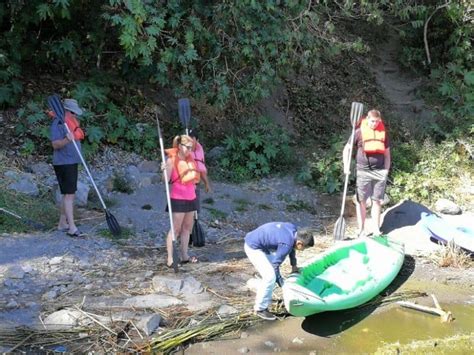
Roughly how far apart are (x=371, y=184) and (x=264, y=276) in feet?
→ 8.75

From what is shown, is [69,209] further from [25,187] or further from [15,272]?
[25,187]

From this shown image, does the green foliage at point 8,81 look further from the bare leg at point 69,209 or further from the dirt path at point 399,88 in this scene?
the dirt path at point 399,88

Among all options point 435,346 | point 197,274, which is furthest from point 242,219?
point 435,346

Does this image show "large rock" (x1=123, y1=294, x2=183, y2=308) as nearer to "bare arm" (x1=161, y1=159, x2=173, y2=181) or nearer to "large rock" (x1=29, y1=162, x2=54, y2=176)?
"bare arm" (x1=161, y1=159, x2=173, y2=181)

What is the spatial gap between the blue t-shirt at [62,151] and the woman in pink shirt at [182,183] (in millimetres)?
1296

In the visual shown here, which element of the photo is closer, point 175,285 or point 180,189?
point 175,285

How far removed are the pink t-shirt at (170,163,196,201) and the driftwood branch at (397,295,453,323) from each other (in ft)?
8.09

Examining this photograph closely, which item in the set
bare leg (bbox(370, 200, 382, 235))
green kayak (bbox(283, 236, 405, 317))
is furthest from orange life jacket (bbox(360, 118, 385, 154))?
green kayak (bbox(283, 236, 405, 317))

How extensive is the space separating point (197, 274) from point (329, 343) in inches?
67.0

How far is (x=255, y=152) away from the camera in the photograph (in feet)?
34.0

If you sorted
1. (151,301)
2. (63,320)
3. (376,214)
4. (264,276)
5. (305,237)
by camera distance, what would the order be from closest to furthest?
(63,320)
(264,276)
(151,301)
(305,237)
(376,214)

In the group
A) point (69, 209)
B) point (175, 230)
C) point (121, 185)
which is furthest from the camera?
point (121, 185)

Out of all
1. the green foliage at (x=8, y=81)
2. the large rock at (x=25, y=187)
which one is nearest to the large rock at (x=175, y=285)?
the large rock at (x=25, y=187)

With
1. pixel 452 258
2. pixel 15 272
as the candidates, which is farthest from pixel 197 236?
pixel 452 258
